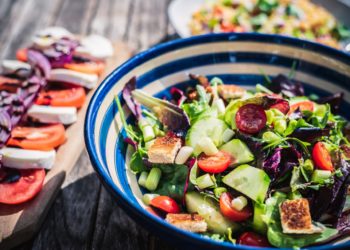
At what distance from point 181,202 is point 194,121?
44 cm

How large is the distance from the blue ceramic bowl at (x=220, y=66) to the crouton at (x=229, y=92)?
242 mm

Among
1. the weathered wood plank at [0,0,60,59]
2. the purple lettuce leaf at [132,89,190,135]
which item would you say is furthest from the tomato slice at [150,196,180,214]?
the weathered wood plank at [0,0,60,59]

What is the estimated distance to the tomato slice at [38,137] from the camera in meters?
2.69

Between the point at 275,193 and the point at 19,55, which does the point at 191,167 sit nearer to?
the point at 275,193

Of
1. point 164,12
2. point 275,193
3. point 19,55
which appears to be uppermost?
point 275,193

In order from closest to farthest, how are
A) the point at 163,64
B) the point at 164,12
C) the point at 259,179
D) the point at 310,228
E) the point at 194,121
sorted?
the point at 310,228 < the point at 259,179 < the point at 194,121 < the point at 163,64 < the point at 164,12

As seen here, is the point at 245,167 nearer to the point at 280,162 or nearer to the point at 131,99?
the point at 280,162

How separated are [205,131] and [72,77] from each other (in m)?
1.31

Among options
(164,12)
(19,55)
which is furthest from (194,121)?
(164,12)

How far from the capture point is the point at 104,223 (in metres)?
2.45

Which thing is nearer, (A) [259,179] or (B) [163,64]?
(A) [259,179]

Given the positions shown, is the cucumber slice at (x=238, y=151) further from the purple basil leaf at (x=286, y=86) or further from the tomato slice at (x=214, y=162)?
the purple basil leaf at (x=286, y=86)

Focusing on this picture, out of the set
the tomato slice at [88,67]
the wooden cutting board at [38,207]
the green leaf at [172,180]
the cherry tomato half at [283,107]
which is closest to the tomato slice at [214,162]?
the green leaf at [172,180]

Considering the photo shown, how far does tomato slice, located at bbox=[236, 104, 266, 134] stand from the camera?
2195 mm
